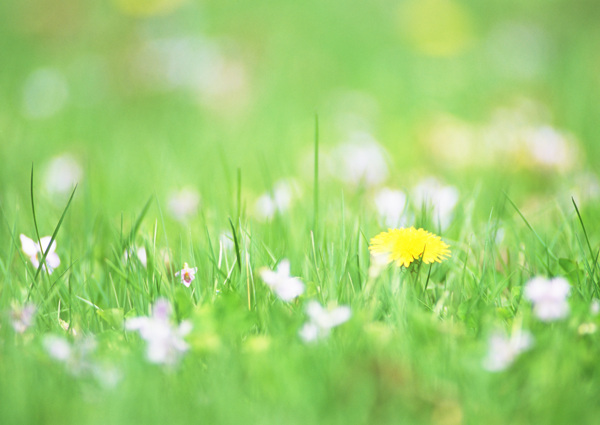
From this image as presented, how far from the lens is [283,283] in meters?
1.33

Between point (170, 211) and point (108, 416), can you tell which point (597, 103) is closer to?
point (170, 211)

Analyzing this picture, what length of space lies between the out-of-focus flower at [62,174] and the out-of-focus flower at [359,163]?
107 centimetres

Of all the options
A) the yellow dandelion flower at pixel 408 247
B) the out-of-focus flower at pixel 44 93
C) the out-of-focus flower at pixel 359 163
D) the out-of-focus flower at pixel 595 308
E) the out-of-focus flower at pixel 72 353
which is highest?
the yellow dandelion flower at pixel 408 247

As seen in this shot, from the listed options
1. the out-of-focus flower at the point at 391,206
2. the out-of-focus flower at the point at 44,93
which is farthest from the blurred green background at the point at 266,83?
the out-of-focus flower at the point at 391,206

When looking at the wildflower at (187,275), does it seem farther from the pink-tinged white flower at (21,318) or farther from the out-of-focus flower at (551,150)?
the out-of-focus flower at (551,150)

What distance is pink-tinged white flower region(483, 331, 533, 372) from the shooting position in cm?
110

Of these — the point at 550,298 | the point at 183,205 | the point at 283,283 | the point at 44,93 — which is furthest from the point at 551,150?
the point at 44,93

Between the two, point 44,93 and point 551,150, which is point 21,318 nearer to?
point 551,150

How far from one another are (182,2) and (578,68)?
2.82 meters

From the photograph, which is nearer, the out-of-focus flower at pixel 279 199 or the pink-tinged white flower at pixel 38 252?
the pink-tinged white flower at pixel 38 252

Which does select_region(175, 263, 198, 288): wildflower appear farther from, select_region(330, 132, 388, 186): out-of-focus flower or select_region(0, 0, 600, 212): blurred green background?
select_region(330, 132, 388, 186): out-of-focus flower

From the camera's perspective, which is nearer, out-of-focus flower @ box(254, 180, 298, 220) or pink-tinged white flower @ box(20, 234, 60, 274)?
pink-tinged white flower @ box(20, 234, 60, 274)

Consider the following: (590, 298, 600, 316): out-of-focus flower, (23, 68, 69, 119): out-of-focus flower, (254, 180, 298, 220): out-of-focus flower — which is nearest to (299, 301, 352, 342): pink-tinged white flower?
(590, 298, 600, 316): out-of-focus flower

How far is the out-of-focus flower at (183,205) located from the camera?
7.12 ft
